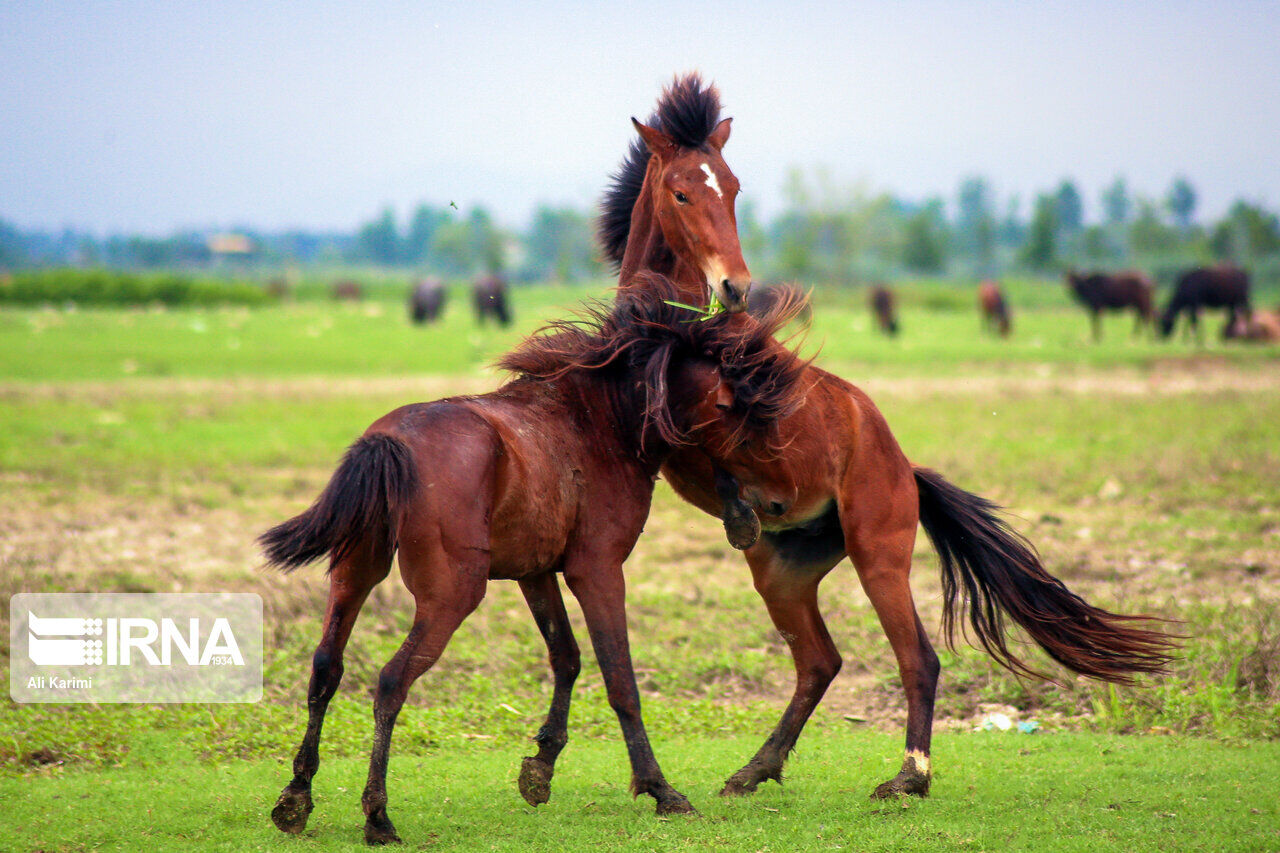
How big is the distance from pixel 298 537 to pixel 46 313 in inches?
1372

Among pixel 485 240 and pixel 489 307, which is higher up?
pixel 485 240

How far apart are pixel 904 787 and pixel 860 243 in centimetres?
8950

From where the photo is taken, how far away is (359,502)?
429cm

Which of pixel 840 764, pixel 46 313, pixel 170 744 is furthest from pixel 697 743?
pixel 46 313

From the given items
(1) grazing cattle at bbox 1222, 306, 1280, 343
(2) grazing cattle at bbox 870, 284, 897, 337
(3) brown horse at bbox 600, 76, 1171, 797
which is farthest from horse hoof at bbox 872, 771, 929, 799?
(2) grazing cattle at bbox 870, 284, 897, 337

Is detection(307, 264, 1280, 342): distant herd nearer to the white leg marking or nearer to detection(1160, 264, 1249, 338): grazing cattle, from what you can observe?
detection(1160, 264, 1249, 338): grazing cattle

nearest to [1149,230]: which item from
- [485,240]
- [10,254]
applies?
[485,240]

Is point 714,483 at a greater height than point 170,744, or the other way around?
point 714,483

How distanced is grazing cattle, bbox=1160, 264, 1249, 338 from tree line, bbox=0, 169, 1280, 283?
59.5ft

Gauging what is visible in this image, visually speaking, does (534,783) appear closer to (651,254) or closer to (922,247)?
(651,254)

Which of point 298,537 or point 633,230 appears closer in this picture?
point 298,537

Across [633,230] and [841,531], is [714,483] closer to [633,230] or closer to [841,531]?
[841,531]

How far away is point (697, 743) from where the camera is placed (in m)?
6.30

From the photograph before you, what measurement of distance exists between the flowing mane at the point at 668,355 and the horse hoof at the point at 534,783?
1.51 metres
